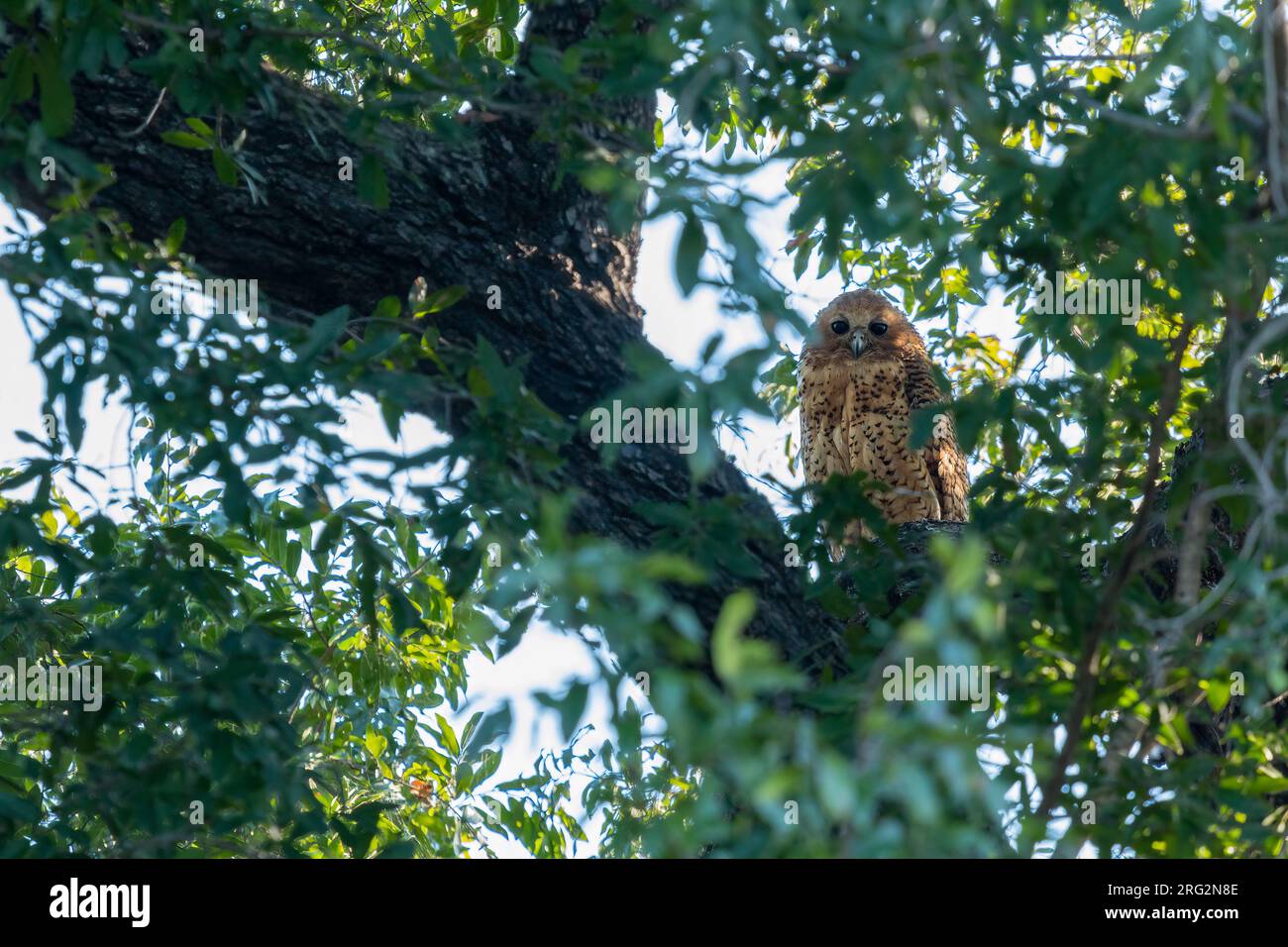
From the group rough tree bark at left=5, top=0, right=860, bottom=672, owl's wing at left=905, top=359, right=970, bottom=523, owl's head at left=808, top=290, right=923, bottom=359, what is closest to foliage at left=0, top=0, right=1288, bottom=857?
rough tree bark at left=5, top=0, right=860, bottom=672

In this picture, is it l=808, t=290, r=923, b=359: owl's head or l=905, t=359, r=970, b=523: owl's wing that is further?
l=808, t=290, r=923, b=359: owl's head

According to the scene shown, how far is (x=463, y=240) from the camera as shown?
12.0 feet

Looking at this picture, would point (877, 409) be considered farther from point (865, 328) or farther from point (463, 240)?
point (463, 240)

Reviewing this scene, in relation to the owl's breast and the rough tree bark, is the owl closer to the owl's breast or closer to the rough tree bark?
the owl's breast

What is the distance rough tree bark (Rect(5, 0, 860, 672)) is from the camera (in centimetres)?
338

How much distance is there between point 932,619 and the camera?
147 cm

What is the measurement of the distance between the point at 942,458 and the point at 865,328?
0.68 meters

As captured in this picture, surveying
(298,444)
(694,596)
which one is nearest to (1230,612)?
(694,596)

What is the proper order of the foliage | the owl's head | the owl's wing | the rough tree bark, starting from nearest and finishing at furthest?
the foliage → the rough tree bark → the owl's wing → the owl's head

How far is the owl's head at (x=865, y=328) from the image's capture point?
5.91m

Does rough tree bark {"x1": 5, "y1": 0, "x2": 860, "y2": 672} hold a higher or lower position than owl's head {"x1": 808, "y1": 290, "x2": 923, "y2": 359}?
lower

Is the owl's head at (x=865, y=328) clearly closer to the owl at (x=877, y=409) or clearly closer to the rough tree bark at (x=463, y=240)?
the owl at (x=877, y=409)

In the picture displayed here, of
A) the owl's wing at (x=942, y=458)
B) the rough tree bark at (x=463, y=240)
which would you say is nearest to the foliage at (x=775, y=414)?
the rough tree bark at (x=463, y=240)

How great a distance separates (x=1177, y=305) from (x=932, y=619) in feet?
4.64
